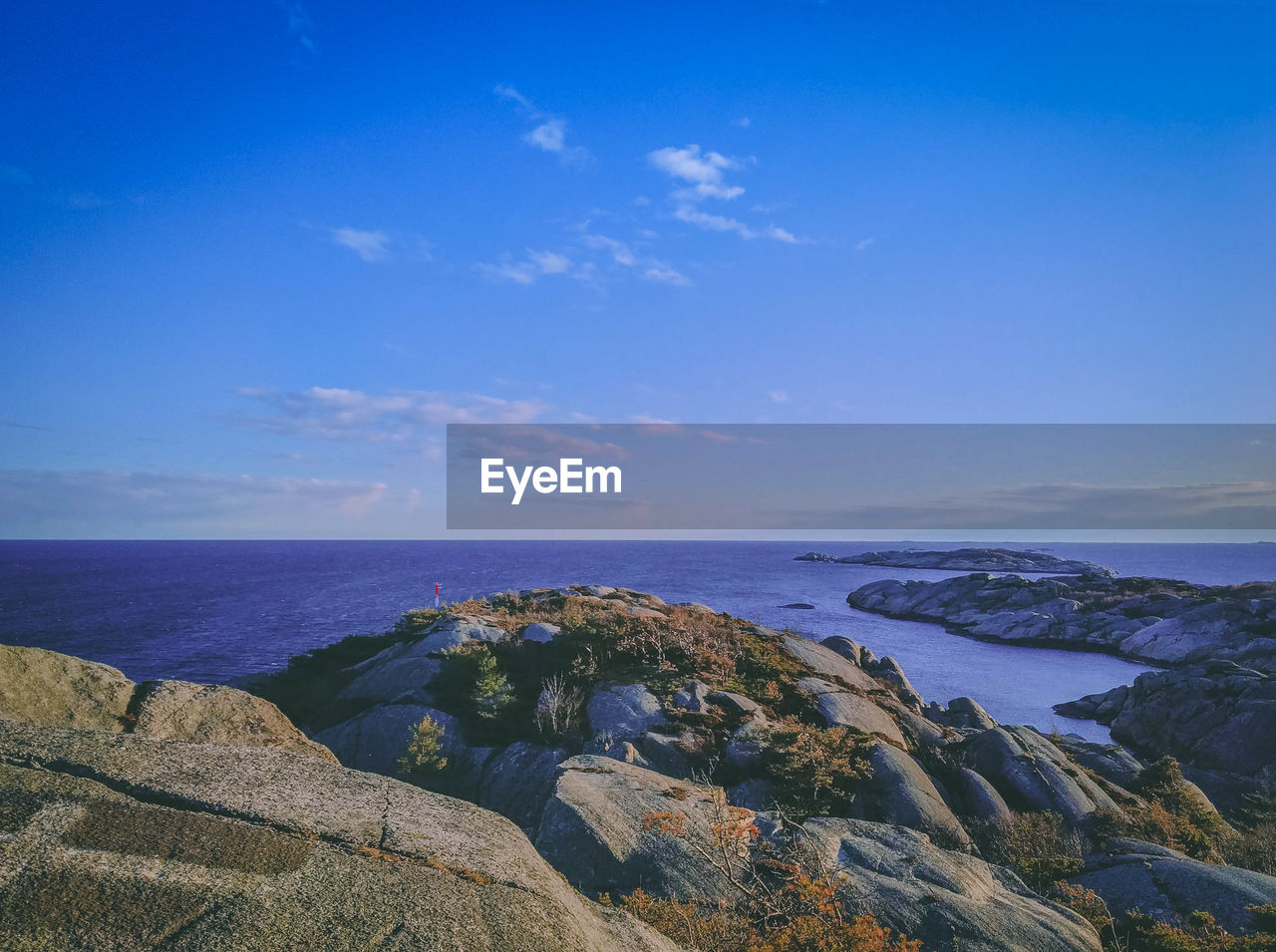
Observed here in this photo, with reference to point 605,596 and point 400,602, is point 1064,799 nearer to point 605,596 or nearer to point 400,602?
point 605,596

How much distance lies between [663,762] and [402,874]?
10.6m

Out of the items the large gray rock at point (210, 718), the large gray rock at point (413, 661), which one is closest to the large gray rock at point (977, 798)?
the large gray rock at point (413, 661)

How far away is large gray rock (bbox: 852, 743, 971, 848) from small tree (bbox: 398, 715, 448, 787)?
383 inches

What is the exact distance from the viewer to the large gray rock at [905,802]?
1219cm

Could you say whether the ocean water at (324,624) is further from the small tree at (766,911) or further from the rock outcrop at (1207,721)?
the small tree at (766,911)

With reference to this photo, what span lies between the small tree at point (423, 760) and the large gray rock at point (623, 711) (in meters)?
3.84

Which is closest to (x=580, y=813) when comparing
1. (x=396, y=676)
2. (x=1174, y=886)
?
(x=1174, y=886)

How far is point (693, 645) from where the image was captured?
18.8 m

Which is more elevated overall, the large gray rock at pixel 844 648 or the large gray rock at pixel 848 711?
the large gray rock at pixel 848 711

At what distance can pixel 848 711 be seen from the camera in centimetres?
1694

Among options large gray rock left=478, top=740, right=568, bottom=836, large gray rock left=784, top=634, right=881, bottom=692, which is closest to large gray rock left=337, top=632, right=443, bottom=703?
large gray rock left=478, top=740, right=568, bottom=836

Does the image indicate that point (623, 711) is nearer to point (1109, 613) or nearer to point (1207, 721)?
point (1207, 721)

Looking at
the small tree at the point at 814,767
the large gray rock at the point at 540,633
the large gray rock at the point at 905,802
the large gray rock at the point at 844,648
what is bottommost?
the large gray rock at the point at 844,648

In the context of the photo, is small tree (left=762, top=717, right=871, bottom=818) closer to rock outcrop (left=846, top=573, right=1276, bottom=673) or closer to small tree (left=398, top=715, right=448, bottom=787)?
small tree (left=398, top=715, right=448, bottom=787)
